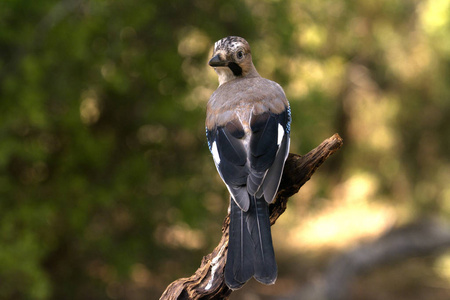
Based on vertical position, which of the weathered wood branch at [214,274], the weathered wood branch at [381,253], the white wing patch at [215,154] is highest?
the weathered wood branch at [381,253]

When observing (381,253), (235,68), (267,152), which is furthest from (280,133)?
(381,253)

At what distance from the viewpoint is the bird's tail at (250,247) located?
3.18 metres

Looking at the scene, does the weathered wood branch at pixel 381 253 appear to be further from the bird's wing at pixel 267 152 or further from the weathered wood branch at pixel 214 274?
the weathered wood branch at pixel 214 274

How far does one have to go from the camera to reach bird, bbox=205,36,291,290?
3.24 metres

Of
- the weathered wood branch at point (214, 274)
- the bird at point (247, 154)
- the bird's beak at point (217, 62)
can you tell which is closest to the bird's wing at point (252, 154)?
the bird at point (247, 154)

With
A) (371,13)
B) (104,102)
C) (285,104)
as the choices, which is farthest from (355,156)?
(285,104)

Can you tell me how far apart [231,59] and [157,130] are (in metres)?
4.56

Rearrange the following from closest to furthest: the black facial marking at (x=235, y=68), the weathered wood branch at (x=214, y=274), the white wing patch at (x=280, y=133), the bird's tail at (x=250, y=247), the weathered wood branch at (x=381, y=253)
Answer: the bird's tail at (x=250, y=247), the weathered wood branch at (x=214, y=274), the white wing patch at (x=280, y=133), the black facial marking at (x=235, y=68), the weathered wood branch at (x=381, y=253)

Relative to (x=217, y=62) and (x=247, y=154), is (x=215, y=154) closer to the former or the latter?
(x=247, y=154)

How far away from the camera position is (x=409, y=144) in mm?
11344

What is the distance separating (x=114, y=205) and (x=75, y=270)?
1.38 meters

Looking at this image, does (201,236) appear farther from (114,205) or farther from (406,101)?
(406,101)

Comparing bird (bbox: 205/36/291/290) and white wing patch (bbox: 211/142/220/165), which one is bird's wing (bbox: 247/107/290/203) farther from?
white wing patch (bbox: 211/142/220/165)

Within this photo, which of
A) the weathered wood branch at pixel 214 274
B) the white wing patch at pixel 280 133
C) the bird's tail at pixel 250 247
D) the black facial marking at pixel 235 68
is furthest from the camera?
the black facial marking at pixel 235 68
